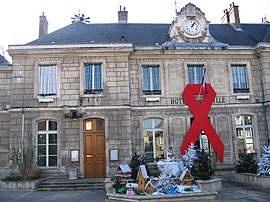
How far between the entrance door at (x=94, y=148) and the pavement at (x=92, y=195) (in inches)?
86.9

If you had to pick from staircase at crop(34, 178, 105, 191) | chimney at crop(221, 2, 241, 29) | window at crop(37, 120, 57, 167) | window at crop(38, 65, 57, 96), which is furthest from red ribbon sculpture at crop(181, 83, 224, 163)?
chimney at crop(221, 2, 241, 29)

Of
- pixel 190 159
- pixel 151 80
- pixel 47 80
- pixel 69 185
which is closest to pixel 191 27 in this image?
pixel 151 80

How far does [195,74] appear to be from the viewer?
13547 millimetres

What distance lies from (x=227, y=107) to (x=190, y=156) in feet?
14.9

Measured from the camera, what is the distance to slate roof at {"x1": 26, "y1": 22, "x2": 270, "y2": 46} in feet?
45.5

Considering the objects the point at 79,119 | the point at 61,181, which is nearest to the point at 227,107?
the point at 79,119

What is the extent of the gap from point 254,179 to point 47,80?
9127mm

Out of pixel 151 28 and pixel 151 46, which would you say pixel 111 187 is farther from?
pixel 151 28

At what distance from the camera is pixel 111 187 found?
8.99 metres

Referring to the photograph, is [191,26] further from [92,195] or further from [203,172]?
[92,195]

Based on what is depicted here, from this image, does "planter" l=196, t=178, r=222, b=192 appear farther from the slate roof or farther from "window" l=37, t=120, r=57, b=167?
the slate roof

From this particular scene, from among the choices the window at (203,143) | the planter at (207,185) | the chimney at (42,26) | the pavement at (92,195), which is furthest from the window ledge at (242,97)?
the chimney at (42,26)

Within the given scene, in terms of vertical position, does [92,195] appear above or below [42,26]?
below

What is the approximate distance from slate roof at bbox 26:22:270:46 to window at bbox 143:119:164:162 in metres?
3.91
